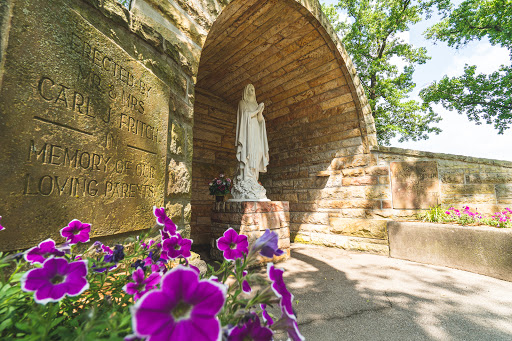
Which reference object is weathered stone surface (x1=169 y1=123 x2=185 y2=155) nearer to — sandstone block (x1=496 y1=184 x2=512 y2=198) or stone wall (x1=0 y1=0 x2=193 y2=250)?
stone wall (x1=0 y1=0 x2=193 y2=250)

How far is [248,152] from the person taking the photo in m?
3.97

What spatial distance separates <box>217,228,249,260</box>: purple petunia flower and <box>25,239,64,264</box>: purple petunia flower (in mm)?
403

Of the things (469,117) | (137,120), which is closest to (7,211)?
(137,120)

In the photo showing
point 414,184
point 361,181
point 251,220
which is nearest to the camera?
point 251,220

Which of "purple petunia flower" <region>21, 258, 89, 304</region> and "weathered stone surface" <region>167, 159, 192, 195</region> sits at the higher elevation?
"weathered stone surface" <region>167, 159, 192, 195</region>

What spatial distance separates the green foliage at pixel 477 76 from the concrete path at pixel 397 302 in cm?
1025

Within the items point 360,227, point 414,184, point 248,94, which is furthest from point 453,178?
point 248,94

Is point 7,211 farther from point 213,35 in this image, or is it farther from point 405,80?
point 405,80

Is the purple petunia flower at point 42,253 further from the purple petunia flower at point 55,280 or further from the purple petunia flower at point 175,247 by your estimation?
the purple petunia flower at point 175,247

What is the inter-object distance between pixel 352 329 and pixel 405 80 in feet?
39.3

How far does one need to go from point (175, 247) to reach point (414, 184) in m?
4.20

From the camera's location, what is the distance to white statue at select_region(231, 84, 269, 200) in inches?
153

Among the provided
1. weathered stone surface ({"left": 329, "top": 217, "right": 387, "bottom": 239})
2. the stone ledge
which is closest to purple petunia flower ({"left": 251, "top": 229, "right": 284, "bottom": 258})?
the stone ledge

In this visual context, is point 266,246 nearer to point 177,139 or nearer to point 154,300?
point 154,300
